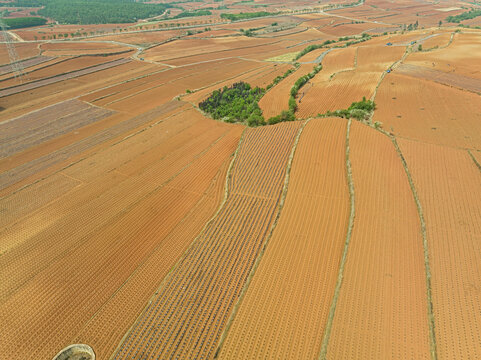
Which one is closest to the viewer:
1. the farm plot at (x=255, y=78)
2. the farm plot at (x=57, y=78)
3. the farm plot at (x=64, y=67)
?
the farm plot at (x=255, y=78)

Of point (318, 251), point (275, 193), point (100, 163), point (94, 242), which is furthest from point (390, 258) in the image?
point (100, 163)

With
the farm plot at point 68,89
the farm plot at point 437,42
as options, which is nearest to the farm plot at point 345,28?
the farm plot at point 437,42

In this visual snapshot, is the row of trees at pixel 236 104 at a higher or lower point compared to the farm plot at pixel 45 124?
higher

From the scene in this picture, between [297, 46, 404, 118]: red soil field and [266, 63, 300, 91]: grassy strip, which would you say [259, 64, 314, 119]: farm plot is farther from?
[297, 46, 404, 118]: red soil field

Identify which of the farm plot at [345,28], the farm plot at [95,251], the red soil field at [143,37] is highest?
the farm plot at [345,28]

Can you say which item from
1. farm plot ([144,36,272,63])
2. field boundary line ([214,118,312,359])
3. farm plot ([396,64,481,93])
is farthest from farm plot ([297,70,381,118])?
farm plot ([144,36,272,63])

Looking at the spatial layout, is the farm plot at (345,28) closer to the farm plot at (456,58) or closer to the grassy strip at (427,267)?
the farm plot at (456,58)

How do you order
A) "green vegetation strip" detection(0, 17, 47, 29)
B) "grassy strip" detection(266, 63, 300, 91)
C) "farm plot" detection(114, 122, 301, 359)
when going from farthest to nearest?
"green vegetation strip" detection(0, 17, 47, 29) → "grassy strip" detection(266, 63, 300, 91) → "farm plot" detection(114, 122, 301, 359)
